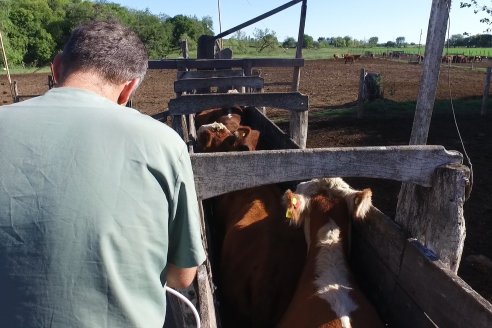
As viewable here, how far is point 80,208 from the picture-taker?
125 cm

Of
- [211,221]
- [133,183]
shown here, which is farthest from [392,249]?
[211,221]

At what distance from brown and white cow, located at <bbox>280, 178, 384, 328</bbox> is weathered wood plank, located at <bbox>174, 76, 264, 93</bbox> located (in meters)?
3.03

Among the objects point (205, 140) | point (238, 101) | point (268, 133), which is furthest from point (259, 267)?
point (268, 133)

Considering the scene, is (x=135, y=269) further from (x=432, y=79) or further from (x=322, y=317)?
(x=432, y=79)

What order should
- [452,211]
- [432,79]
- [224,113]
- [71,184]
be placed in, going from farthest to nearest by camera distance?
[224,113] < [432,79] < [452,211] < [71,184]

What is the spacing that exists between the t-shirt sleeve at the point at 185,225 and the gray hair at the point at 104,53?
Result: 14.9 inches

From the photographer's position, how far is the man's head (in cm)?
147

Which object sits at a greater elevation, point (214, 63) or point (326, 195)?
point (214, 63)

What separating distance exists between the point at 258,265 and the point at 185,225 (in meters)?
1.71

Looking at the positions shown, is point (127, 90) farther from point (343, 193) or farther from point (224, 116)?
point (224, 116)

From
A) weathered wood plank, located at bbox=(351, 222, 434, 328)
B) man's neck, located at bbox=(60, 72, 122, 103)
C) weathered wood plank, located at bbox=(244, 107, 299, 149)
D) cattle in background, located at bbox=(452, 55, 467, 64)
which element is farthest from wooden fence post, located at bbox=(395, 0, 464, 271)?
cattle in background, located at bbox=(452, 55, 467, 64)

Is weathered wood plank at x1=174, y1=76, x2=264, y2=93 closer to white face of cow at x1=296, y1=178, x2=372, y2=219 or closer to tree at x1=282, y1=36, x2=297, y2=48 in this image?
white face of cow at x1=296, y1=178, x2=372, y2=219

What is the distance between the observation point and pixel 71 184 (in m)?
1.25

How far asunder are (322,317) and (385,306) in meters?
0.48
